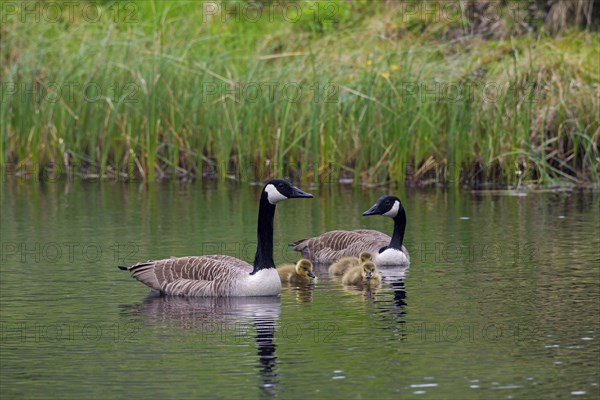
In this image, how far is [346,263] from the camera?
15.2 meters

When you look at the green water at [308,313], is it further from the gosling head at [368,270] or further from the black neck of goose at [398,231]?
the black neck of goose at [398,231]

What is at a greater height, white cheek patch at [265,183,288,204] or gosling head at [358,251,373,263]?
white cheek patch at [265,183,288,204]

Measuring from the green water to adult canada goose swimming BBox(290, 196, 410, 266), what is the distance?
0.35 m

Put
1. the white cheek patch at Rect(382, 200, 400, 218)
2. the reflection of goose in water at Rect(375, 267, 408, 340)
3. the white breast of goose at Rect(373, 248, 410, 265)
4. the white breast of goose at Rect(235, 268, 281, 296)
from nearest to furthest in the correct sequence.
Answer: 1. the reflection of goose in water at Rect(375, 267, 408, 340)
2. the white breast of goose at Rect(235, 268, 281, 296)
3. the white breast of goose at Rect(373, 248, 410, 265)
4. the white cheek patch at Rect(382, 200, 400, 218)

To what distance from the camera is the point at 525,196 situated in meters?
21.2

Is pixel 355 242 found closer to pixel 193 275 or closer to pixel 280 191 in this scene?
pixel 280 191

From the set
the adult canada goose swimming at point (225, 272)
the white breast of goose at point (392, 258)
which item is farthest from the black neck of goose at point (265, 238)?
the white breast of goose at point (392, 258)

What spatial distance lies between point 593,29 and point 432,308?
14.7 meters

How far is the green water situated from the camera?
31.2ft

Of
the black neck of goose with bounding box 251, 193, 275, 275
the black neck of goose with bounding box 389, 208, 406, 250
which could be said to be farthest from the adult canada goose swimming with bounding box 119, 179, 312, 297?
the black neck of goose with bounding box 389, 208, 406, 250

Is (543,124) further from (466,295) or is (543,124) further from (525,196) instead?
(466,295)

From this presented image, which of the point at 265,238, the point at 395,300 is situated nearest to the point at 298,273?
the point at 265,238

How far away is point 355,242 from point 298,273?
209cm

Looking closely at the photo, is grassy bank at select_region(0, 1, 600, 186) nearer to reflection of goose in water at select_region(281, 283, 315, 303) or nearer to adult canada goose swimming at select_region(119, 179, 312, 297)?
reflection of goose in water at select_region(281, 283, 315, 303)
